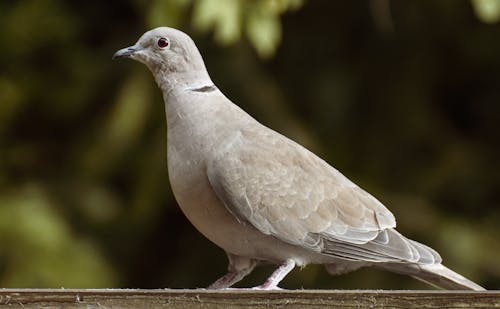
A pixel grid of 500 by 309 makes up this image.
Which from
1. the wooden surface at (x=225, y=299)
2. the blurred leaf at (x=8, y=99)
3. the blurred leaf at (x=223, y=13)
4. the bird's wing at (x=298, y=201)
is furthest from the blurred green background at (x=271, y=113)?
the wooden surface at (x=225, y=299)

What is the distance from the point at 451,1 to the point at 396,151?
3.12 feet

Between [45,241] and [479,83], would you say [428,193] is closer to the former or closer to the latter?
[479,83]

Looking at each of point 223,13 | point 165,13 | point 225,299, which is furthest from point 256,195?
point 165,13

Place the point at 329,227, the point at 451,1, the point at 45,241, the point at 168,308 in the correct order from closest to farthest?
the point at 168,308 → the point at 329,227 → the point at 45,241 → the point at 451,1

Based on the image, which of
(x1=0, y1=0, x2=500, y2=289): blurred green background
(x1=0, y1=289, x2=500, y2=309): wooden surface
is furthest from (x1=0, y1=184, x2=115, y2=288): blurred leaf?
(x1=0, y1=289, x2=500, y2=309): wooden surface

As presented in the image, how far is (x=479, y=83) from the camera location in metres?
6.20

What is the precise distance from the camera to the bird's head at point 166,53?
10.4ft

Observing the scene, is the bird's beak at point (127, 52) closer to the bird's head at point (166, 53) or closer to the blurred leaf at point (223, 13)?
the bird's head at point (166, 53)

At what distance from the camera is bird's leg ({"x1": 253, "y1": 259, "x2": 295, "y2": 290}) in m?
2.80

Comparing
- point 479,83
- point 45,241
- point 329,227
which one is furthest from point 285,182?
point 479,83

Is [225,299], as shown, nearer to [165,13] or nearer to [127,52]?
[127,52]

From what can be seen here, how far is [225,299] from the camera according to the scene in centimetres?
245

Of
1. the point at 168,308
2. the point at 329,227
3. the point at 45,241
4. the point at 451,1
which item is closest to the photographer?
the point at 168,308

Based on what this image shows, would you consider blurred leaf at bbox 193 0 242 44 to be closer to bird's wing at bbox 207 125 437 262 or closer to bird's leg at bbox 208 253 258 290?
bird's wing at bbox 207 125 437 262
